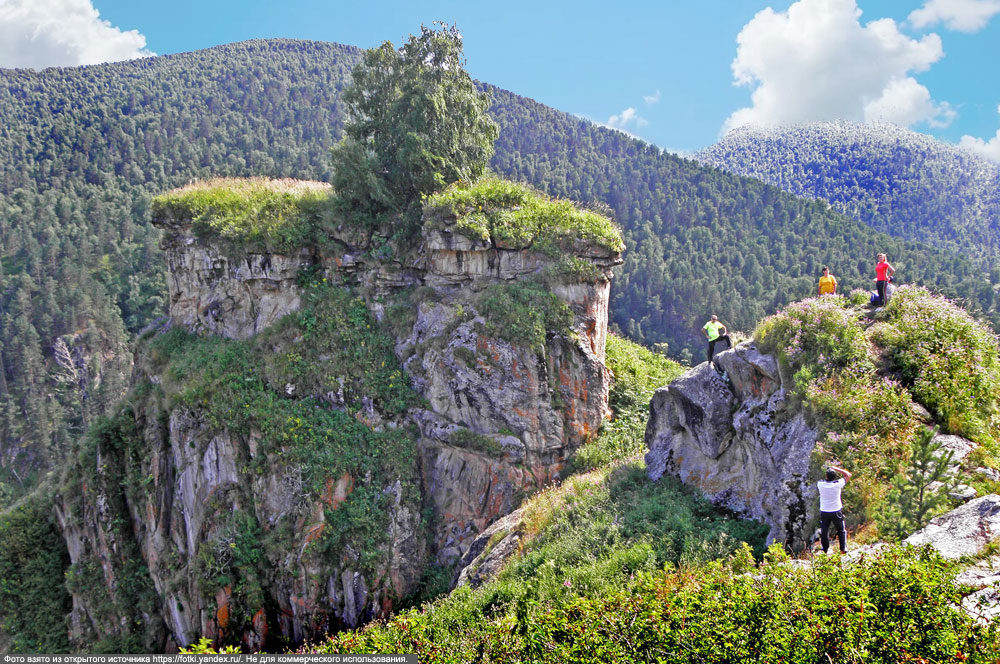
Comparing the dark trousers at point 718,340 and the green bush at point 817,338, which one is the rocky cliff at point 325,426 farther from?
the green bush at point 817,338

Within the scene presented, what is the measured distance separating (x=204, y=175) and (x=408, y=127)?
313ft

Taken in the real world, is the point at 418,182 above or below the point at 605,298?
above

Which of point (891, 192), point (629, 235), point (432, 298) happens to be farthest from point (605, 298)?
point (891, 192)

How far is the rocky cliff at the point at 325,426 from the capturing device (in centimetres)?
1335

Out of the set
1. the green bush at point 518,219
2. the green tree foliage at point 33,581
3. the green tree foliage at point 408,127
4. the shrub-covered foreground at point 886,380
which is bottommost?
the green tree foliage at point 33,581

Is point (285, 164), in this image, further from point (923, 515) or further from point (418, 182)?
point (923, 515)

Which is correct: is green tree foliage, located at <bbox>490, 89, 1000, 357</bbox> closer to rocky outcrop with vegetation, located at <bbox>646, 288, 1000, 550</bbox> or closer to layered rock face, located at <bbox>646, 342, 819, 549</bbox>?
layered rock face, located at <bbox>646, 342, 819, 549</bbox>

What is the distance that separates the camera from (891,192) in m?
120

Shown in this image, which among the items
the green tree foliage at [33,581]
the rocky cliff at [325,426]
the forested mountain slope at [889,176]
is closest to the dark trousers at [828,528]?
the rocky cliff at [325,426]

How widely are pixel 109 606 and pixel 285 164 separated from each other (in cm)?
9296

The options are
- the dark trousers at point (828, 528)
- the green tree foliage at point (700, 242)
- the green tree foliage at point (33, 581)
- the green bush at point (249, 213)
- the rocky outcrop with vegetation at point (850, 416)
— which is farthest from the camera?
the green tree foliage at point (700, 242)

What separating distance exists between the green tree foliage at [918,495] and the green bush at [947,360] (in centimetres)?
170

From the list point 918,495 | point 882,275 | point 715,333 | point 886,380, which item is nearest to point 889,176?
point 715,333

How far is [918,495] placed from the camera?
6969mm
